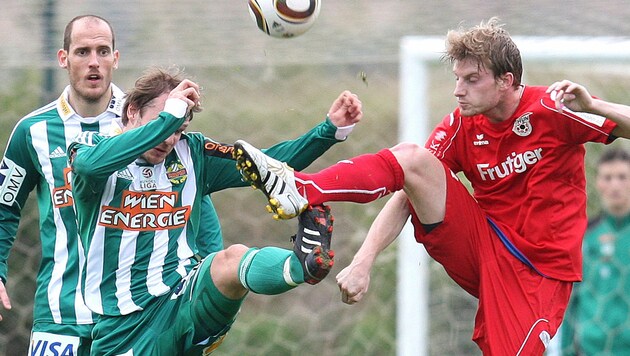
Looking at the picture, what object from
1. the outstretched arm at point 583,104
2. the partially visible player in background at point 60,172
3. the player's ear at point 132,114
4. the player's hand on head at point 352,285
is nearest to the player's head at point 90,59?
the partially visible player in background at point 60,172

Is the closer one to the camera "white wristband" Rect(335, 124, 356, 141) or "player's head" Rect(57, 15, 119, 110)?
"white wristband" Rect(335, 124, 356, 141)

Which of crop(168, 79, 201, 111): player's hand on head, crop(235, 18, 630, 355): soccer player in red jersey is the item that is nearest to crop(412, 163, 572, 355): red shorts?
crop(235, 18, 630, 355): soccer player in red jersey

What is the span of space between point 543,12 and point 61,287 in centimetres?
429

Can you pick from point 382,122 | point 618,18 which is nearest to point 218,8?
point 382,122

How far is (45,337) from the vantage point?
483cm

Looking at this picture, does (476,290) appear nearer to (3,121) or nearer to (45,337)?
(45,337)

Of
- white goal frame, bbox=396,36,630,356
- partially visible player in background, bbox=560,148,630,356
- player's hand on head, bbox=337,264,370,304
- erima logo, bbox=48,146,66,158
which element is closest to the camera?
player's hand on head, bbox=337,264,370,304

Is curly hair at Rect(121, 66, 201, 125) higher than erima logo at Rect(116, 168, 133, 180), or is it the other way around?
curly hair at Rect(121, 66, 201, 125)

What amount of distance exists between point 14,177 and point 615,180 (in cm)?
389

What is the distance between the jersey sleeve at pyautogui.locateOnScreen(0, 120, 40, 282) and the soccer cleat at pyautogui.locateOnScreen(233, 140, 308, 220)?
53.6 inches

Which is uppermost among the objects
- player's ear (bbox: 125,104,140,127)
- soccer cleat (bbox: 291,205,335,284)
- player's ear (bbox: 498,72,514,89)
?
player's ear (bbox: 498,72,514,89)

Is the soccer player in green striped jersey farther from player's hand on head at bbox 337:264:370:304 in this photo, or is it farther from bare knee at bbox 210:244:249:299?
player's hand on head at bbox 337:264:370:304

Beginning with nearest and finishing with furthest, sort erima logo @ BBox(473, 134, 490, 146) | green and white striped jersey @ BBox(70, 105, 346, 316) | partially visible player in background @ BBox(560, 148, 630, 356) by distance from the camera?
1. green and white striped jersey @ BBox(70, 105, 346, 316)
2. erima logo @ BBox(473, 134, 490, 146)
3. partially visible player in background @ BBox(560, 148, 630, 356)

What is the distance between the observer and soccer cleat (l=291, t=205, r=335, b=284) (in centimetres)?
405
